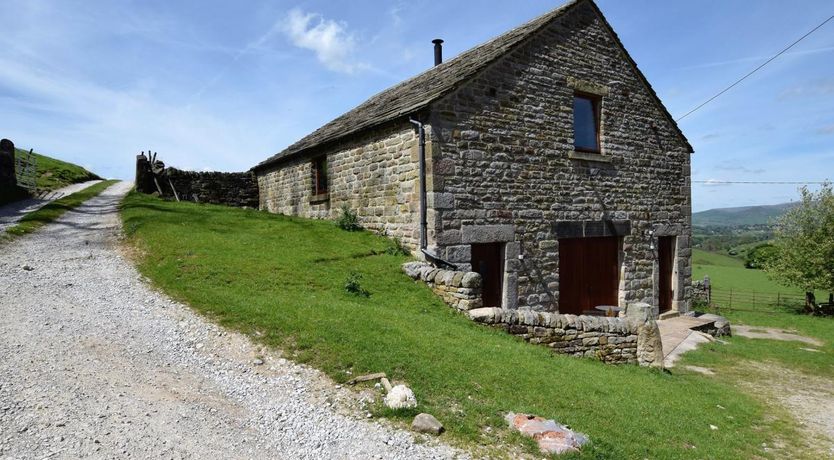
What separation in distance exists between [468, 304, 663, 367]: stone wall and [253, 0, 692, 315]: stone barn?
2302mm

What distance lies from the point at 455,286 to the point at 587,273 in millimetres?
5777

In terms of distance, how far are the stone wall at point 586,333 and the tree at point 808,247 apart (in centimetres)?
1965

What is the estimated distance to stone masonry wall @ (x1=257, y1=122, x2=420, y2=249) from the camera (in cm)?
1120

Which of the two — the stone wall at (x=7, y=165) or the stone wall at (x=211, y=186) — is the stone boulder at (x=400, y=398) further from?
the stone wall at (x=7, y=165)

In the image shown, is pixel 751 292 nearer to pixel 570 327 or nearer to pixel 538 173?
pixel 538 173

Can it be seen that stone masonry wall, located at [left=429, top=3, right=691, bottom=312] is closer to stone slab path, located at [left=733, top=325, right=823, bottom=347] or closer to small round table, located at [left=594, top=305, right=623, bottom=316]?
small round table, located at [left=594, top=305, right=623, bottom=316]

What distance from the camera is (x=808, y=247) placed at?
76.7 ft

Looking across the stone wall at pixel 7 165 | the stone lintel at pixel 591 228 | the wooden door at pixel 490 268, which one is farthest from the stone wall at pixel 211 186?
the stone lintel at pixel 591 228

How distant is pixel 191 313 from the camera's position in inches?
275

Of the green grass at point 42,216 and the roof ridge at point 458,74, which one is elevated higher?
the roof ridge at point 458,74

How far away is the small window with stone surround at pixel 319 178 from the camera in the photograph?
51.4 ft

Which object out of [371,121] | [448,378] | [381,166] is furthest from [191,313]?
[371,121]

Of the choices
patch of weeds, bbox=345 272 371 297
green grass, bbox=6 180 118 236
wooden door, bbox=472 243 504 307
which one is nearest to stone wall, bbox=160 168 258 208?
green grass, bbox=6 180 118 236

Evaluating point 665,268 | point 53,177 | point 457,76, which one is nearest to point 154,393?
point 457,76
